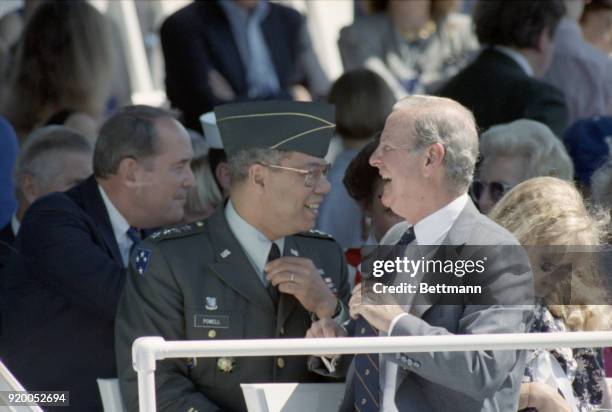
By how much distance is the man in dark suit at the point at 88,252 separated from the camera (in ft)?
15.5

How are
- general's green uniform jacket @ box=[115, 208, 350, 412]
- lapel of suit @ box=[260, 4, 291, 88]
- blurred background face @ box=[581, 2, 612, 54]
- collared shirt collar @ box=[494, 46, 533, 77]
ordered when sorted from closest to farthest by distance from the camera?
1. general's green uniform jacket @ box=[115, 208, 350, 412]
2. collared shirt collar @ box=[494, 46, 533, 77]
3. lapel of suit @ box=[260, 4, 291, 88]
4. blurred background face @ box=[581, 2, 612, 54]

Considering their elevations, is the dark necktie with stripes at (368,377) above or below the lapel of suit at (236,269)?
below

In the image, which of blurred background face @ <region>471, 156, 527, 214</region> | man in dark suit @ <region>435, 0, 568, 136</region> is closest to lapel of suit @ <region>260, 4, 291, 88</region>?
man in dark suit @ <region>435, 0, 568, 136</region>

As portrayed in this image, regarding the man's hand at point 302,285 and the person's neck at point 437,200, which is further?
the man's hand at point 302,285

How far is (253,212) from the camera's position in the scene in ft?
14.4

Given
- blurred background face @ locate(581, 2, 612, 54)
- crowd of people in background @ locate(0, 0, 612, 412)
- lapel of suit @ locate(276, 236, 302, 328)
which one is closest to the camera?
crowd of people in background @ locate(0, 0, 612, 412)

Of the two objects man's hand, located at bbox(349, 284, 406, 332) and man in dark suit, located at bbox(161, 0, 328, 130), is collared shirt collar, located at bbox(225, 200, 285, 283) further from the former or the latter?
man in dark suit, located at bbox(161, 0, 328, 130)

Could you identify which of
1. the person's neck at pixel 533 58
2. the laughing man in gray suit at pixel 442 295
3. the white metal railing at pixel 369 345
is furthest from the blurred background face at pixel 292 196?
the person's neck at pixel 533 58

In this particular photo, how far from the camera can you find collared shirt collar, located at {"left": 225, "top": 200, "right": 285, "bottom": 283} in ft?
14.5

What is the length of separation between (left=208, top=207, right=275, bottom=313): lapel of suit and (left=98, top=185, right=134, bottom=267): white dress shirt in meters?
0.69

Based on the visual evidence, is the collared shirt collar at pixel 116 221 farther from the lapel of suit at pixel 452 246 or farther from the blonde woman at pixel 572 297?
the lapel of suit at pixel 452 246

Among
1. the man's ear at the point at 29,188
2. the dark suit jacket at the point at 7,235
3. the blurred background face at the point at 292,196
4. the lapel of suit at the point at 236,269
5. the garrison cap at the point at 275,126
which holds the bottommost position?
the dark suit jacket at the point at 7,235

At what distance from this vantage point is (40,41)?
22.2 ft

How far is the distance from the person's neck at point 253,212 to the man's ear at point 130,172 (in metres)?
0.70
